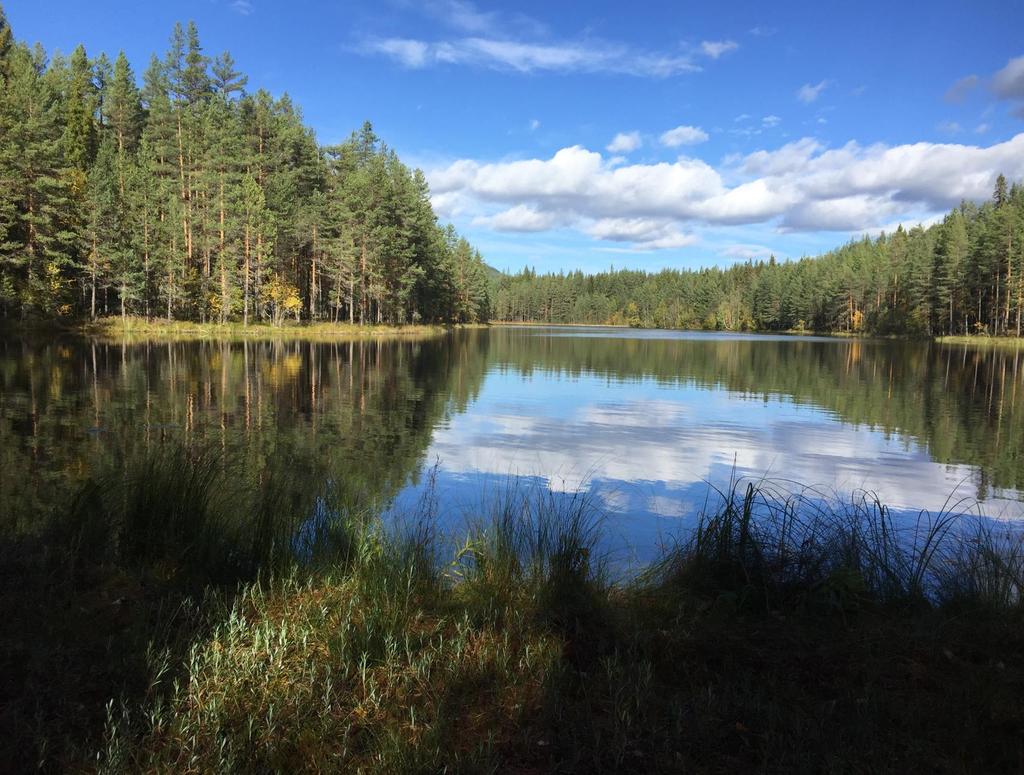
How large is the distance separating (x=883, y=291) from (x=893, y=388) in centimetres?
9786

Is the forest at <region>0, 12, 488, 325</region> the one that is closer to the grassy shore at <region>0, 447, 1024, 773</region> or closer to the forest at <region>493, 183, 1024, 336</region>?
the grassy shore at <region>0, 447, 1024, 773</region>

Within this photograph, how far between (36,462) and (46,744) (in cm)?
959

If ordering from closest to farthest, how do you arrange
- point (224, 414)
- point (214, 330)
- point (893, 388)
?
point (224, 414), point (893, 388), point (214, 330)

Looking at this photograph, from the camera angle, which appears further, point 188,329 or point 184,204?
point 184,204

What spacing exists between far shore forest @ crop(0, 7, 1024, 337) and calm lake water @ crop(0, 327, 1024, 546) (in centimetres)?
1668

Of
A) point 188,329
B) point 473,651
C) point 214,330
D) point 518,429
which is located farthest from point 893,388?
point 188,329

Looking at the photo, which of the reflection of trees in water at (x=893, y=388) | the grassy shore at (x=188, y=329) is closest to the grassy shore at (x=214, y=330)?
the grassy shore at (x=188, y=329)

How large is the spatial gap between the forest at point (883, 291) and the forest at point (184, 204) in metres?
71.1

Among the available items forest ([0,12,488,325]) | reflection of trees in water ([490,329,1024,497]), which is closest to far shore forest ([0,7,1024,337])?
forest ([0,12,488,325])

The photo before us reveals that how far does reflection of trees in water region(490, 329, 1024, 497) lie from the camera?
1555 centimetres

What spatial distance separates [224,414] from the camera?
16.8 m

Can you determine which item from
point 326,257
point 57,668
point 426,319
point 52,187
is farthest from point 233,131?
point 57,668

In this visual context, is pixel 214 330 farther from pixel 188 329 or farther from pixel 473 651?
pixel 473 651

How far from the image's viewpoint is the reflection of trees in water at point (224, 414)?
10.5 m
